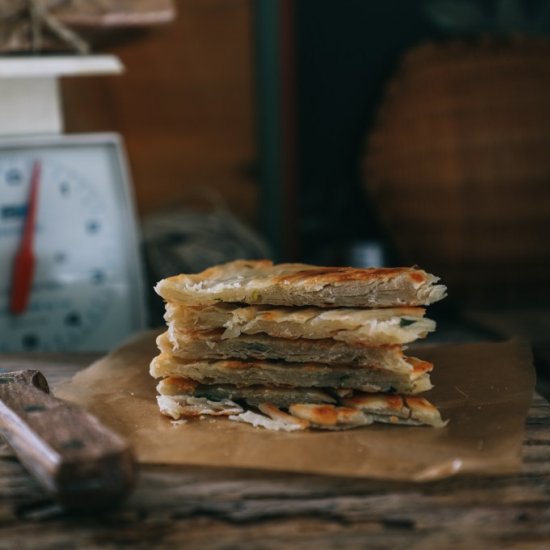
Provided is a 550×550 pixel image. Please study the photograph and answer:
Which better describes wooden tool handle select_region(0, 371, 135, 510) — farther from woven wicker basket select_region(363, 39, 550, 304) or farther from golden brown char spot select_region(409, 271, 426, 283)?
woven wicker basket select_region(363, 39, 550, 304)

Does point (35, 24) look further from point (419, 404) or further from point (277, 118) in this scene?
point (419, 404)

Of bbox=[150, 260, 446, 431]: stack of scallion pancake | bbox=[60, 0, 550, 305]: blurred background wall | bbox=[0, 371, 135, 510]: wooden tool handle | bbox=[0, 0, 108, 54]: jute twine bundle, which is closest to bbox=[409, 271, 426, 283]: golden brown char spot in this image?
bbox=[150, 260, 446, 431]: stack of scallion pancake

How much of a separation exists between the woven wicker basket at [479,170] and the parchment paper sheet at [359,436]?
105 centimetres

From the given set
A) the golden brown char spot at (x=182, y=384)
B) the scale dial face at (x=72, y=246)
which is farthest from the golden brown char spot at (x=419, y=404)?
the scale dial face at (x=72, y=246)

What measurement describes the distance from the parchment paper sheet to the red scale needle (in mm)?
498

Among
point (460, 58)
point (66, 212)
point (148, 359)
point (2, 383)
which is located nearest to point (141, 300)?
point (66, 212)

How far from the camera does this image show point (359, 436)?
3.46 ft

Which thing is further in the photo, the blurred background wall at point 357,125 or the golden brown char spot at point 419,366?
the blurred background wall at point 357,125

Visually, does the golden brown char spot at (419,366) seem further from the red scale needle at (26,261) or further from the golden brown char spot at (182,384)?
the red scale needle at (26,261)

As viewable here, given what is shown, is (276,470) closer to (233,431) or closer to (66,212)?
(233,431)

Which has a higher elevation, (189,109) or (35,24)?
(35,24)

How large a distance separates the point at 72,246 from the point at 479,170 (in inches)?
40.3

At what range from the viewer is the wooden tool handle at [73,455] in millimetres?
840

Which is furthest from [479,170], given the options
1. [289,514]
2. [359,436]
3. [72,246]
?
[289,514]
